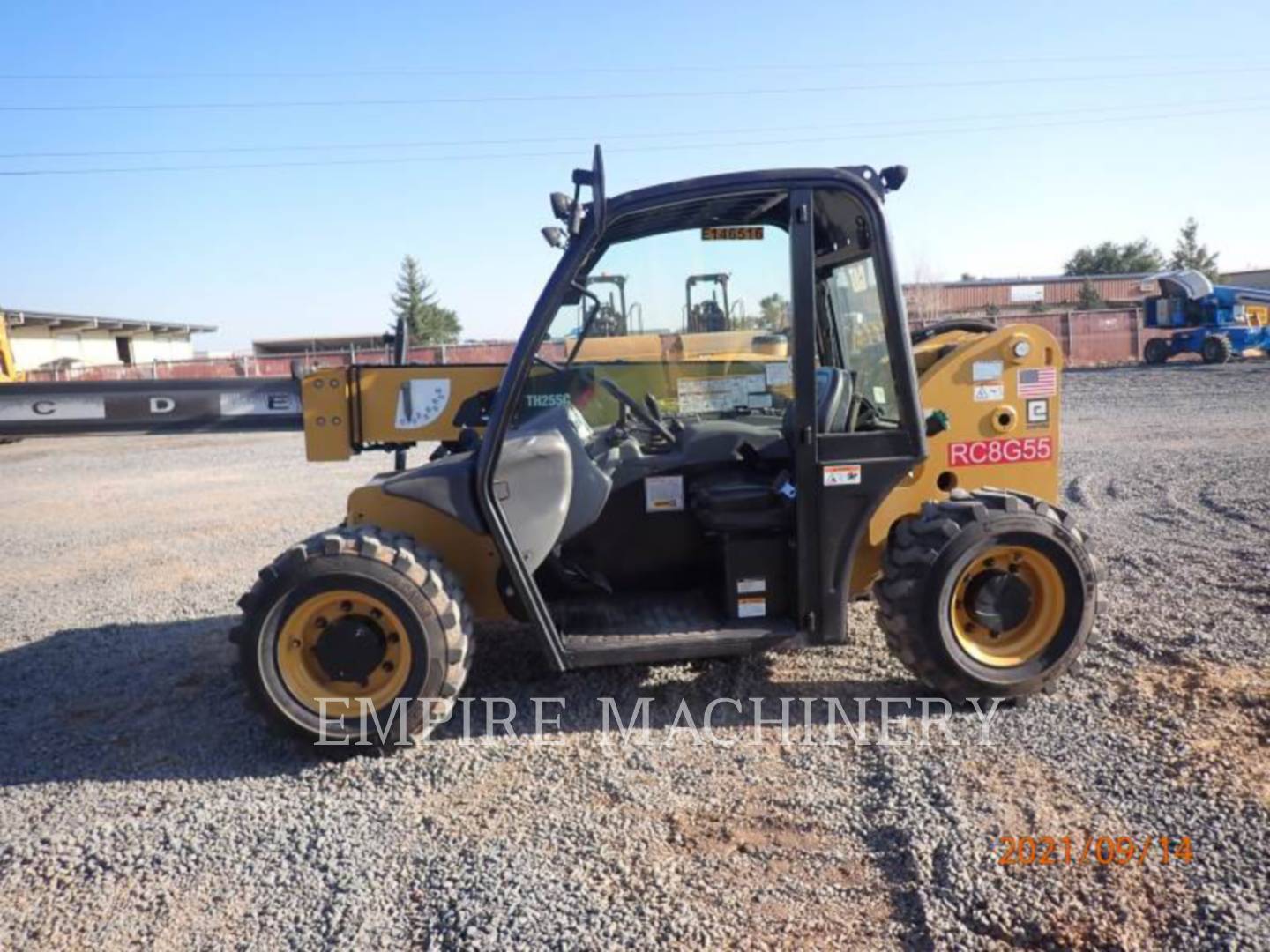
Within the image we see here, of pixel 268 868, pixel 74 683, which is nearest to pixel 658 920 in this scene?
pixel 268 868

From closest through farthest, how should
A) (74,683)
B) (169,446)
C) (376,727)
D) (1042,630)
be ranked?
(376,727) → (1042,630) → (74,683) → (169,446)

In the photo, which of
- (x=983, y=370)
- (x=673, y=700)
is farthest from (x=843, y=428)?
(x=673, y=700)

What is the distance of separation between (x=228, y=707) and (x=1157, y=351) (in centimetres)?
2882

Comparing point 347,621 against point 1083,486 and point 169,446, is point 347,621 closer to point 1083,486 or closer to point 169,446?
point 1083,486

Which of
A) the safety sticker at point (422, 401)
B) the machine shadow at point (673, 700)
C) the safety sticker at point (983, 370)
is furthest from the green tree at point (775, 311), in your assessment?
the safety sticker at point (422, 401)

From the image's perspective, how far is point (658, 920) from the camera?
277 centimetres

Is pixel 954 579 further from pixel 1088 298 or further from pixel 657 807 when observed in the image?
pixel 1088 298

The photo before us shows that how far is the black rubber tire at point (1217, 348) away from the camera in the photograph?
25.1m

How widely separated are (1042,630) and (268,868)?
3286 millimetres

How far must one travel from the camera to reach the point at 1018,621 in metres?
4.16

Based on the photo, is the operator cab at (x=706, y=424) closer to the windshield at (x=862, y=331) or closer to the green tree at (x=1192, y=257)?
the windshield at (x=862, y=331)

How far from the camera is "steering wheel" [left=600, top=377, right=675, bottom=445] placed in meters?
4.41

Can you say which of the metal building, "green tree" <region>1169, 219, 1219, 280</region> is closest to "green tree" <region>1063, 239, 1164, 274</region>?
"green tree" <region>1169, 219, 1219, 280</region>

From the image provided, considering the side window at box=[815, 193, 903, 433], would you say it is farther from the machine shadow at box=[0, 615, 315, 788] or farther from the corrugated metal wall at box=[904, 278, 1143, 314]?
the corrugated metal wall at box=[904, 278, 1143, 314]
